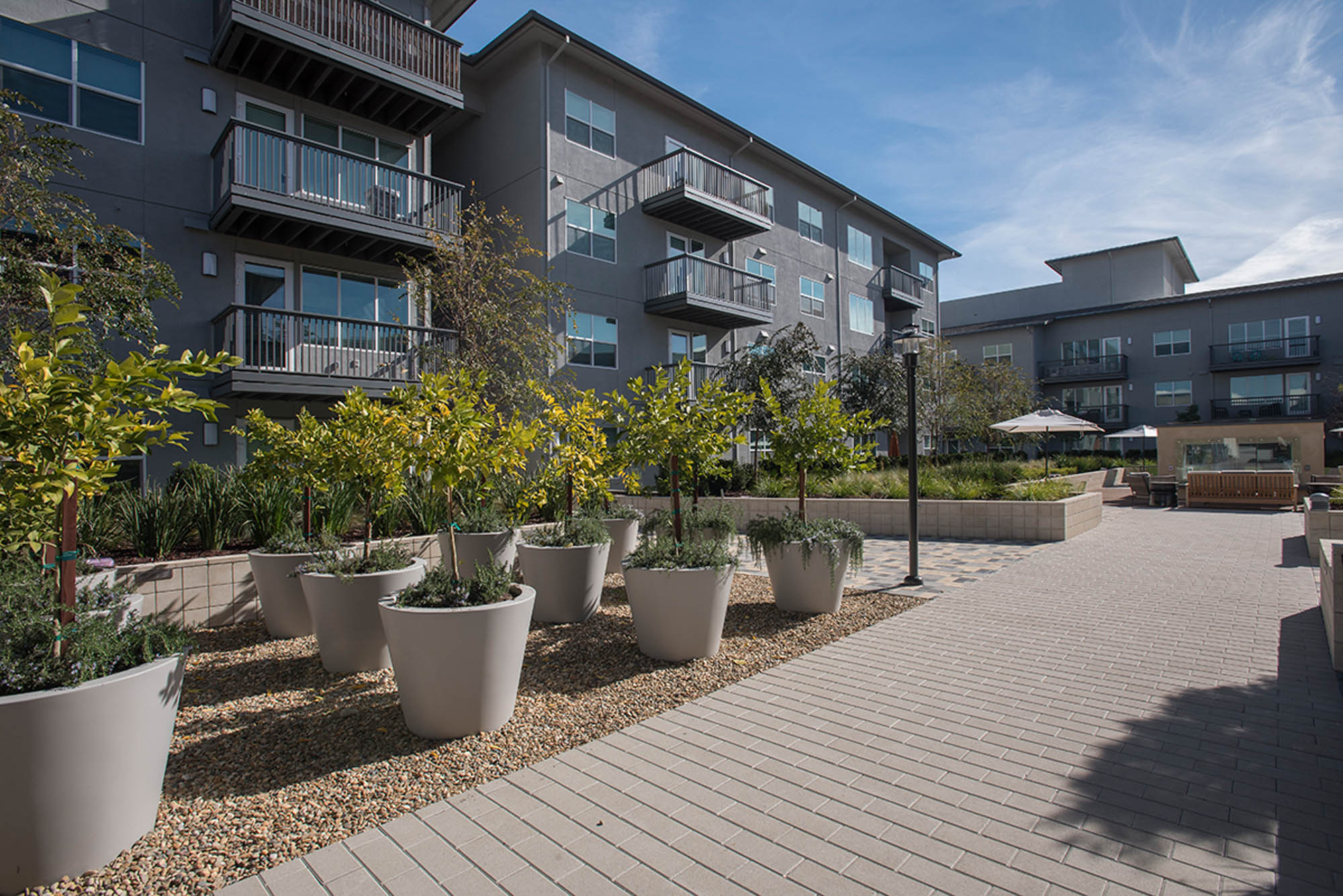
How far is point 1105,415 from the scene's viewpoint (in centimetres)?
3634

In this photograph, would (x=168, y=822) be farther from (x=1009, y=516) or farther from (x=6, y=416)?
(x=1009, y=516)

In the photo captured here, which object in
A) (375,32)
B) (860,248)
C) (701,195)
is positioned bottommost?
(701,195)

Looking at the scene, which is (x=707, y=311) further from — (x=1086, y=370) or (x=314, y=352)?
(x=1086, y=370)

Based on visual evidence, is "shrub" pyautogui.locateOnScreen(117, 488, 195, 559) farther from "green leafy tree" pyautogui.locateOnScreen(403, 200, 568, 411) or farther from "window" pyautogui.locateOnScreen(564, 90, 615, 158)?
"window" pyautogui.locateOnScreen(564, 90, 615, 158)

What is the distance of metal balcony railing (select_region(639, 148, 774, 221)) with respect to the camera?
19.2 meters

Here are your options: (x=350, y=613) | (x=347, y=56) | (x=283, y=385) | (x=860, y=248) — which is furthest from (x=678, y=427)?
(x=860, y=248)

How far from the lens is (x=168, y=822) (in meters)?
3.01

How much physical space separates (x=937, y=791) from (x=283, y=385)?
39.6 ft

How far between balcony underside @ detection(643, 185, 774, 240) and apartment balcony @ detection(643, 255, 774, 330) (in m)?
1.44

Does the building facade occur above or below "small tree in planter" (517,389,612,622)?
above

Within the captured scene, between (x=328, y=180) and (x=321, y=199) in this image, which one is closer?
(x=321, y=199)

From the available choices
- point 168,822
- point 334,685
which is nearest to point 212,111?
point 334,685

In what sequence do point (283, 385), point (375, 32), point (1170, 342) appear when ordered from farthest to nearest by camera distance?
1. point (1170, 342)
2. point (375, 32)
3. point (283, 385)

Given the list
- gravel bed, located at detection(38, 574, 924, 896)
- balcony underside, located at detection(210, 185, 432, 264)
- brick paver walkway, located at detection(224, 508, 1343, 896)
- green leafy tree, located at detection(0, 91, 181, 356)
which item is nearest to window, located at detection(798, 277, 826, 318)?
balcony underside, located at detection(210, 185, 432, 264)
